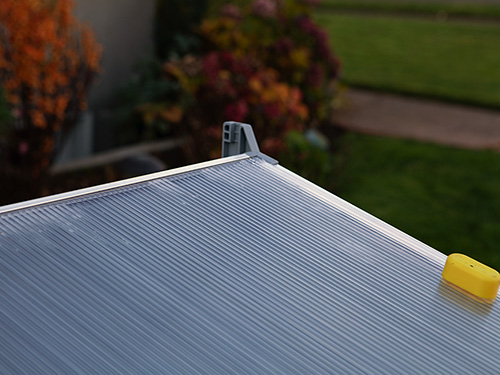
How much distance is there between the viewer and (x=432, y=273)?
6.34 ft

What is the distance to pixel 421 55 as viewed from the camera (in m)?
12.3

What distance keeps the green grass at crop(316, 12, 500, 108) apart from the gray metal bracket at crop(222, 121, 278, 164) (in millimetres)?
6920

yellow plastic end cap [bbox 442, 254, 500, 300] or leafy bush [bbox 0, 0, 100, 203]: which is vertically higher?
yellow plastic end cap [bbox 442, 254, 500, 300]

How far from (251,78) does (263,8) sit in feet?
5.03

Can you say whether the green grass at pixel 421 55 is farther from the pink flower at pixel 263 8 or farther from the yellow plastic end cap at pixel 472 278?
the yellow plastic end cap at pixel 472 278

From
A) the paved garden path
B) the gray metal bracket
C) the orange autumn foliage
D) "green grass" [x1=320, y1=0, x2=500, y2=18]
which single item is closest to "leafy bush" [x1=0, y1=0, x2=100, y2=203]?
the orange autumn foliage

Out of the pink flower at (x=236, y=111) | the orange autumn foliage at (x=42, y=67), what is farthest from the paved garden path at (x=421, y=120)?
the orange autumn foliage at (x=42, y=67)

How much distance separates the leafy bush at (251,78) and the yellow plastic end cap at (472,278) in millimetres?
3896

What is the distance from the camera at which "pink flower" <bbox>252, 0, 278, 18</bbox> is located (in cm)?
716

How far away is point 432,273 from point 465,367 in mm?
449

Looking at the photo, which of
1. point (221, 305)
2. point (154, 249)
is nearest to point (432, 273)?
point (221, 305)

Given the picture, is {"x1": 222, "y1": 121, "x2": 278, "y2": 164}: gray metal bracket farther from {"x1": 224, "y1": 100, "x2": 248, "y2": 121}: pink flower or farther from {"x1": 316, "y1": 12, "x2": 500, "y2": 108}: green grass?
{"x1": 316, "y1": 12, "x2": 500, "y2": 108}: green grass

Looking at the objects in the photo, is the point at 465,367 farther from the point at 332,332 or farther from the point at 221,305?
the point at 221,305

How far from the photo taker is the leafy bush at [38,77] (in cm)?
470
